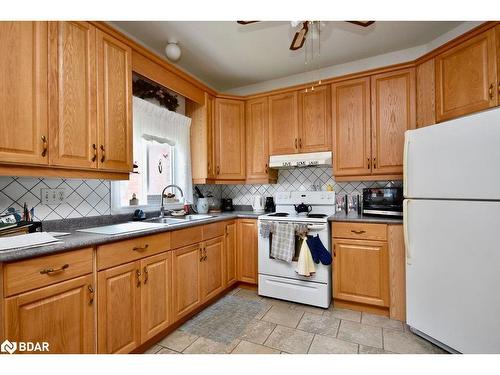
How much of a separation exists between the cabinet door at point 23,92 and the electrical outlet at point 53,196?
0.40 metres

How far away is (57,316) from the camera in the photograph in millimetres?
1189

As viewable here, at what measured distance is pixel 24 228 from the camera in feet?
4.33

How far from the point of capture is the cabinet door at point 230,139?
9.62 feet

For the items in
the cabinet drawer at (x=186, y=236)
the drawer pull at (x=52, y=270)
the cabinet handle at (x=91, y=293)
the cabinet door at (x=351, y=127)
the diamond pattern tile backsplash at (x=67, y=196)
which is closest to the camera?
the drawer pull at (x=52, y=270)

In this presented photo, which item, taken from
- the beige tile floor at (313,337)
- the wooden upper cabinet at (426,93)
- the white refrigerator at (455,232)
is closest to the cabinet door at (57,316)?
the beige tile floor at (313,337)

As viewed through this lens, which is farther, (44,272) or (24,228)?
(24,228)

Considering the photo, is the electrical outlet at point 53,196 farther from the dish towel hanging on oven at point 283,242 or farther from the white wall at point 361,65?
the white wall at point 361,65

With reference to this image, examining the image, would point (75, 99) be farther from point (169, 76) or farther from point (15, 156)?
point (169, 76)

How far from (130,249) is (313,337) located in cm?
150

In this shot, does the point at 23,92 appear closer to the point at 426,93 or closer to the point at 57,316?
the point at 57,316

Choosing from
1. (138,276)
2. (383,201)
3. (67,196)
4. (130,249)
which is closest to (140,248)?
(130,249)

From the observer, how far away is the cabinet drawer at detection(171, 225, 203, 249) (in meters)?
1.90
